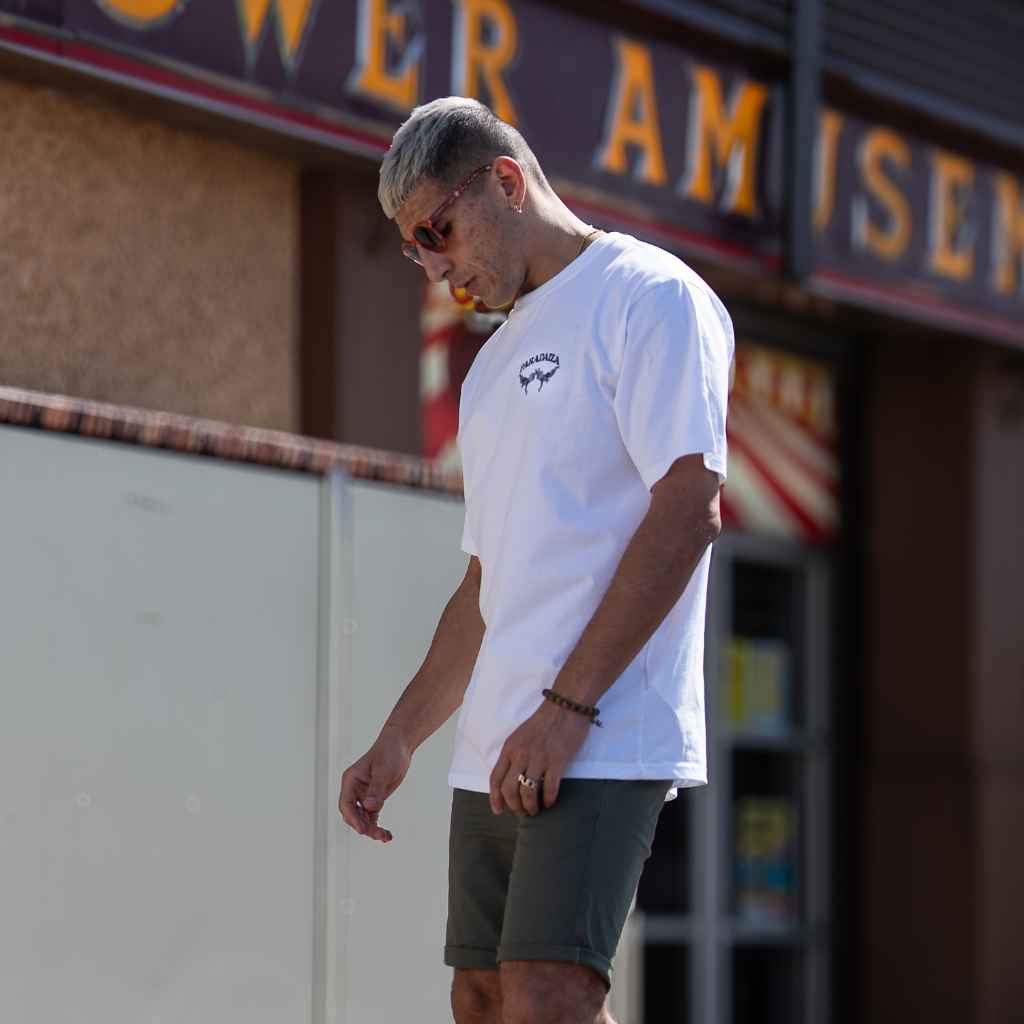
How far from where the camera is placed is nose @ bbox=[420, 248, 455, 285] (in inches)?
115

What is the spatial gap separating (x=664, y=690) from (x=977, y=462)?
5661 millimetres

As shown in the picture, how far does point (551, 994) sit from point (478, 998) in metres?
0.35

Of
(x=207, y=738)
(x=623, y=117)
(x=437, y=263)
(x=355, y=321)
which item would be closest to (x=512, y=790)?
(x=437, y=263)

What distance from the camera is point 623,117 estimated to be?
6461 millimetres

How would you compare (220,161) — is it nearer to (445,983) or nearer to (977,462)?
(445,983)

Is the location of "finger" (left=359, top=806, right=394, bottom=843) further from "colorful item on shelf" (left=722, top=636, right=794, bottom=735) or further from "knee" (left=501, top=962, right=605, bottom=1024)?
"colorful item on shelf" (left=722, top=636, right=794, bottom=735)

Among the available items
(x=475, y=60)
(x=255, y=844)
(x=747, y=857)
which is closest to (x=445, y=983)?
(x=255, y=844)

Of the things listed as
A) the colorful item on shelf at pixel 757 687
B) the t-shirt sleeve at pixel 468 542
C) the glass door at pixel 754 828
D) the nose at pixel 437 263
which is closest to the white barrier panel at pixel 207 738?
the t-shirt sleeve at pixel 468 542

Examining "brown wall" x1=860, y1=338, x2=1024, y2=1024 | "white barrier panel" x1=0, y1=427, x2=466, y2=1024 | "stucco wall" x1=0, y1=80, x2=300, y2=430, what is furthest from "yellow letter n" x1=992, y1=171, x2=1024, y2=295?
"white barrier panel" x1=0, y1=427, x2=466, y2=1024

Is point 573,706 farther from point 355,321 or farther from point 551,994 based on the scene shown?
point 355,321

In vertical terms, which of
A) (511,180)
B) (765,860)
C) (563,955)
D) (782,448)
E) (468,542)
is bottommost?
(765,860)

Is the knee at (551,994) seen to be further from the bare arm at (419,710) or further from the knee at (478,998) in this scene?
the bare arm at (419,710)

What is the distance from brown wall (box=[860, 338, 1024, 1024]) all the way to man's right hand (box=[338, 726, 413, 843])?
5283 millimetres

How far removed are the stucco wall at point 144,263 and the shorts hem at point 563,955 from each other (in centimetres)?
259
